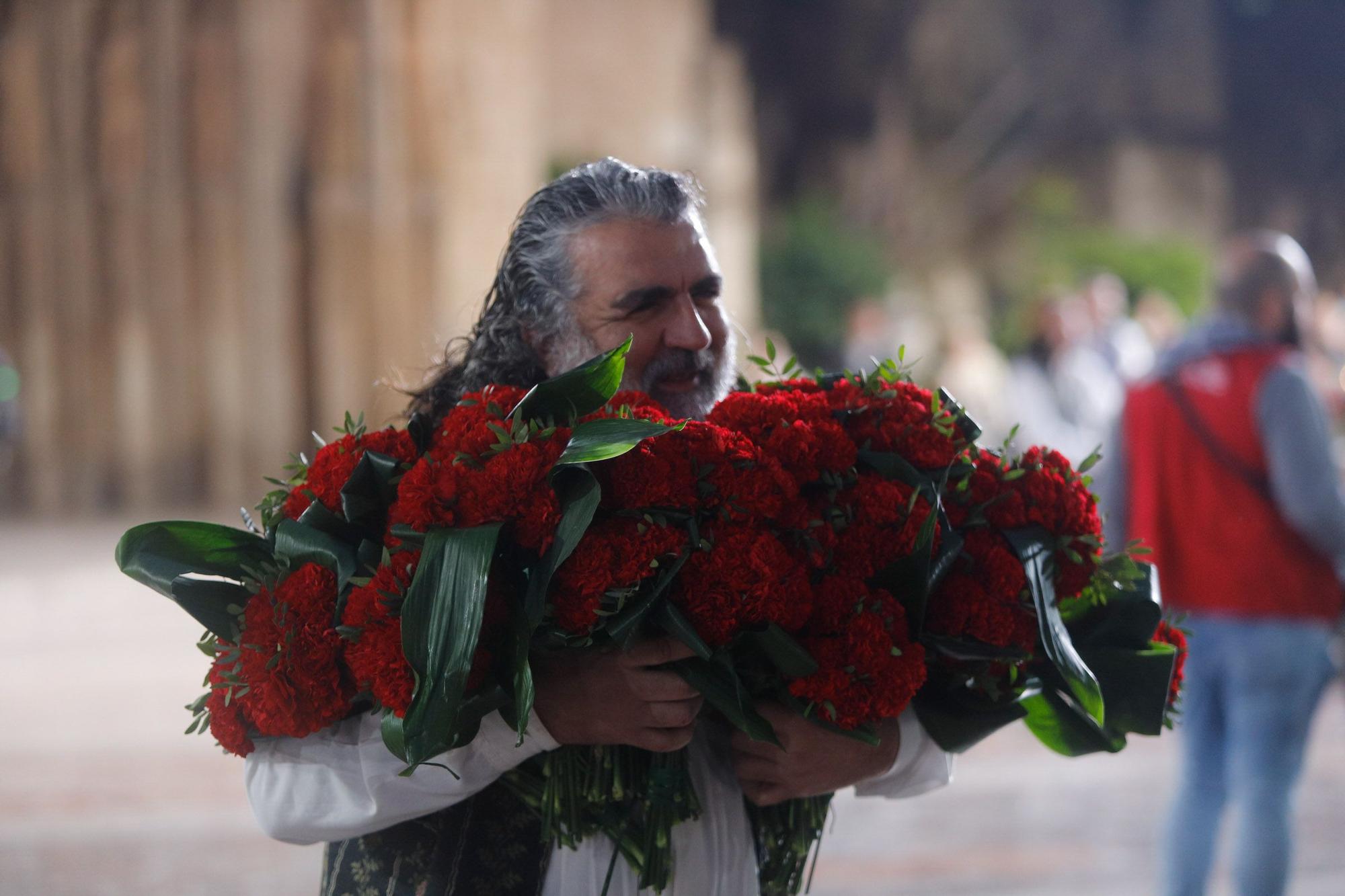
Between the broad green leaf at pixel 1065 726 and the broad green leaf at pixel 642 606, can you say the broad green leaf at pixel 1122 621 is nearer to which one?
the broad green leaf at pixel 1065 726

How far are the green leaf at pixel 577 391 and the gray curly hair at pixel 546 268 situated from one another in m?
0.39

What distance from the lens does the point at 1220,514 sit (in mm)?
4016

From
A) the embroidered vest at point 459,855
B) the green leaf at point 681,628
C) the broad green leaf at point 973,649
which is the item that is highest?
the green leaf at point 681,628

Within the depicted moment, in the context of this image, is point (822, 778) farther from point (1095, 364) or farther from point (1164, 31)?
point (1164, 31)

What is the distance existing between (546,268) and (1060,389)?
27.1 feet

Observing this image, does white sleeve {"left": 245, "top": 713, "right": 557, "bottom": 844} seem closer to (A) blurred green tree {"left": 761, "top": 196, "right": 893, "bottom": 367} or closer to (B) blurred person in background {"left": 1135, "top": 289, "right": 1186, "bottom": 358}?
(B) blurred person in background {"left": 1135, "top": 289, "right": 1186, "bottom": 358}

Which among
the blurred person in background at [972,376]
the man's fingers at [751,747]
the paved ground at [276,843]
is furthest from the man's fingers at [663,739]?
the blurred person in background at [972,376]

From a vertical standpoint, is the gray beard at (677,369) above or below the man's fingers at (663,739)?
above

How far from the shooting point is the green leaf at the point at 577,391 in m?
1.86

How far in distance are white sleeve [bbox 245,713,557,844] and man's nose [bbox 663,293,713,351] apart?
0.62 m

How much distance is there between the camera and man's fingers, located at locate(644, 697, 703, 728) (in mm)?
1860

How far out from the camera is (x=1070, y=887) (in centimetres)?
470

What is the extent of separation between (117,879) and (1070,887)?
3118 mm

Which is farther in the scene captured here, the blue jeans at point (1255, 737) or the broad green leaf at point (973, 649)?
the blue jeans at point (1255, 737)
